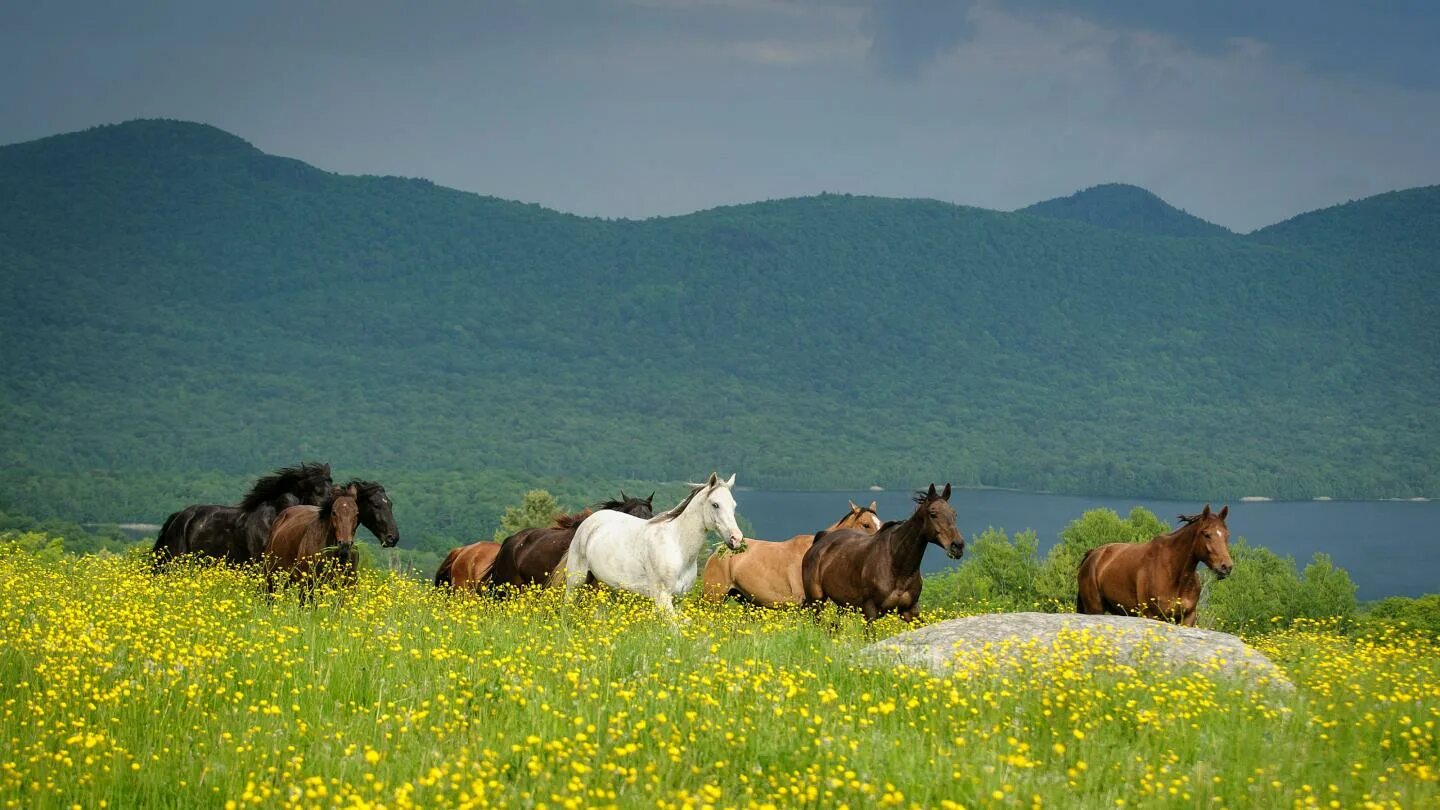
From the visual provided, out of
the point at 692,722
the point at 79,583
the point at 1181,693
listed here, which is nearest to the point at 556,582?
the point at 79,583

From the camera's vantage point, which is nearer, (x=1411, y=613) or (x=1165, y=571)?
(x=1165, y=571)

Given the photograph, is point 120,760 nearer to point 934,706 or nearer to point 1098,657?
point 934,706

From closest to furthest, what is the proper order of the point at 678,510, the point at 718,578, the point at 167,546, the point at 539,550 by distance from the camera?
the point at 678,510, the point at 539,550, the point at 167,546, the point at 718,578

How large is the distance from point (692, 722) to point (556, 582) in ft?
26.4

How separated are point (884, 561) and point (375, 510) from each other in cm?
644

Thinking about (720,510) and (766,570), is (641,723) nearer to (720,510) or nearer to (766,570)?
(720,510)

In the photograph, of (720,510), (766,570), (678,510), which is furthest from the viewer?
(766,570)

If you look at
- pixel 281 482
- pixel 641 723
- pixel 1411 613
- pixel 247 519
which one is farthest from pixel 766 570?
pixel 1411 613

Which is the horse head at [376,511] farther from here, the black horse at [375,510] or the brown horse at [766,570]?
the brown horse at [766,570]

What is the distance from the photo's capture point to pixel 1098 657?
11.1 metres

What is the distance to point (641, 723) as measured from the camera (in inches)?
326

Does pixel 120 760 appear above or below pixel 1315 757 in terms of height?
below

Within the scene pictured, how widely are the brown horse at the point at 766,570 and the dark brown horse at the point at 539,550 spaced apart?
2.39 meters

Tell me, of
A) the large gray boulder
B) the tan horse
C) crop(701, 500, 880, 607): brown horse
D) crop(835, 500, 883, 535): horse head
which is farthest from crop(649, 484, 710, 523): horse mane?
the tan horse
